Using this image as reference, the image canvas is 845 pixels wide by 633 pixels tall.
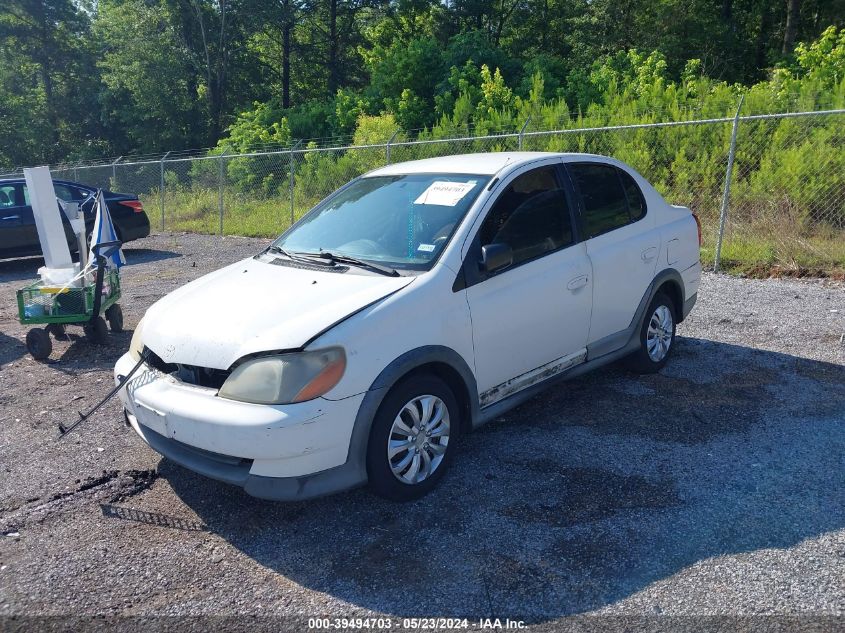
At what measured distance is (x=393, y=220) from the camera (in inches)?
176

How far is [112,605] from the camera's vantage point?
303cm

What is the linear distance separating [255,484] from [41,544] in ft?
3.88

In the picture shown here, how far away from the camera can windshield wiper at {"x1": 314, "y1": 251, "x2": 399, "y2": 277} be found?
4008 millimetres

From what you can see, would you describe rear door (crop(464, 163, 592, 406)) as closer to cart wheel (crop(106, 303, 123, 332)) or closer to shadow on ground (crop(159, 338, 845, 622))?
shadow on ground (crop(159, 338, 845, 622))

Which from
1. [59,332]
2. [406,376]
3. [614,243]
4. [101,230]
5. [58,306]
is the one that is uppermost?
[614,243]

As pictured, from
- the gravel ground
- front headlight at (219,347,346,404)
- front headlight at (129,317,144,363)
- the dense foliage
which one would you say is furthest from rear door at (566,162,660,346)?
the dense foliage

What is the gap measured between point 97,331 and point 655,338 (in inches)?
211

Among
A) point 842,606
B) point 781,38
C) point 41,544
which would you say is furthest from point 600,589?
point 781,38

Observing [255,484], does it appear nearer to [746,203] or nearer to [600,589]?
[600,589]

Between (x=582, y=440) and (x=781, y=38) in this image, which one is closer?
(x=582, y=440)

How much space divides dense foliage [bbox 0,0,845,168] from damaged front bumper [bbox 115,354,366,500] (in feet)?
38.3

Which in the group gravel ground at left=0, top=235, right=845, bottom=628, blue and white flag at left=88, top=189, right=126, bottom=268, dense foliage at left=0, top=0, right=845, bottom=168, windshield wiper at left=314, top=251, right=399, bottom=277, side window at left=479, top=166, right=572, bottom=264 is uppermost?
dense foliage at left=0, top=0, right=845, bottom=168

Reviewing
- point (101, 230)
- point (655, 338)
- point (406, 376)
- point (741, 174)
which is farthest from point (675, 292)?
point (741, 174)

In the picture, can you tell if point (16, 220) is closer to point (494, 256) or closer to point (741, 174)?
point (494, 256)
